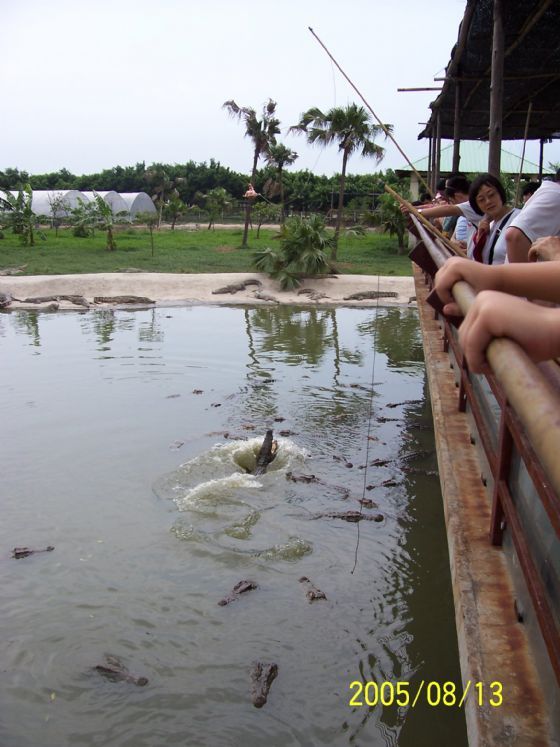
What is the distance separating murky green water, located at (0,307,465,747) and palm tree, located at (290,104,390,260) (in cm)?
1625

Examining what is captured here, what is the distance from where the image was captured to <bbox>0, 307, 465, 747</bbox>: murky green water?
12.5 feet

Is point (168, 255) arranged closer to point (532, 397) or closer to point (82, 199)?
point (82, 199)

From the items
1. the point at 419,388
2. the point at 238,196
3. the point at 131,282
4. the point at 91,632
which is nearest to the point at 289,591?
the point at 91,632

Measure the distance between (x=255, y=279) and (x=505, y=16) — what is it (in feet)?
51.7

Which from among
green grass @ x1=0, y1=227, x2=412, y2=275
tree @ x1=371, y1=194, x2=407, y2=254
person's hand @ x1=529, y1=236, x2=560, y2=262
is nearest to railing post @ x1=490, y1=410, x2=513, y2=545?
person's hand @ x1=529, y1=236, x2=560, y2=262

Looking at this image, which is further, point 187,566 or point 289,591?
point 187,566

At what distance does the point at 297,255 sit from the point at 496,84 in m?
15.6

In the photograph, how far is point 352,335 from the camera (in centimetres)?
1616

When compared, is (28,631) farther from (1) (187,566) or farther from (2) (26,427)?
(2) (26,427)

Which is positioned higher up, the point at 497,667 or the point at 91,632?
the point at 497,667

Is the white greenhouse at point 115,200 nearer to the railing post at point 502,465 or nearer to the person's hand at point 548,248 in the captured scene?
the railing post at point 502,465

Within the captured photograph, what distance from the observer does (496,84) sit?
7.53 meters
